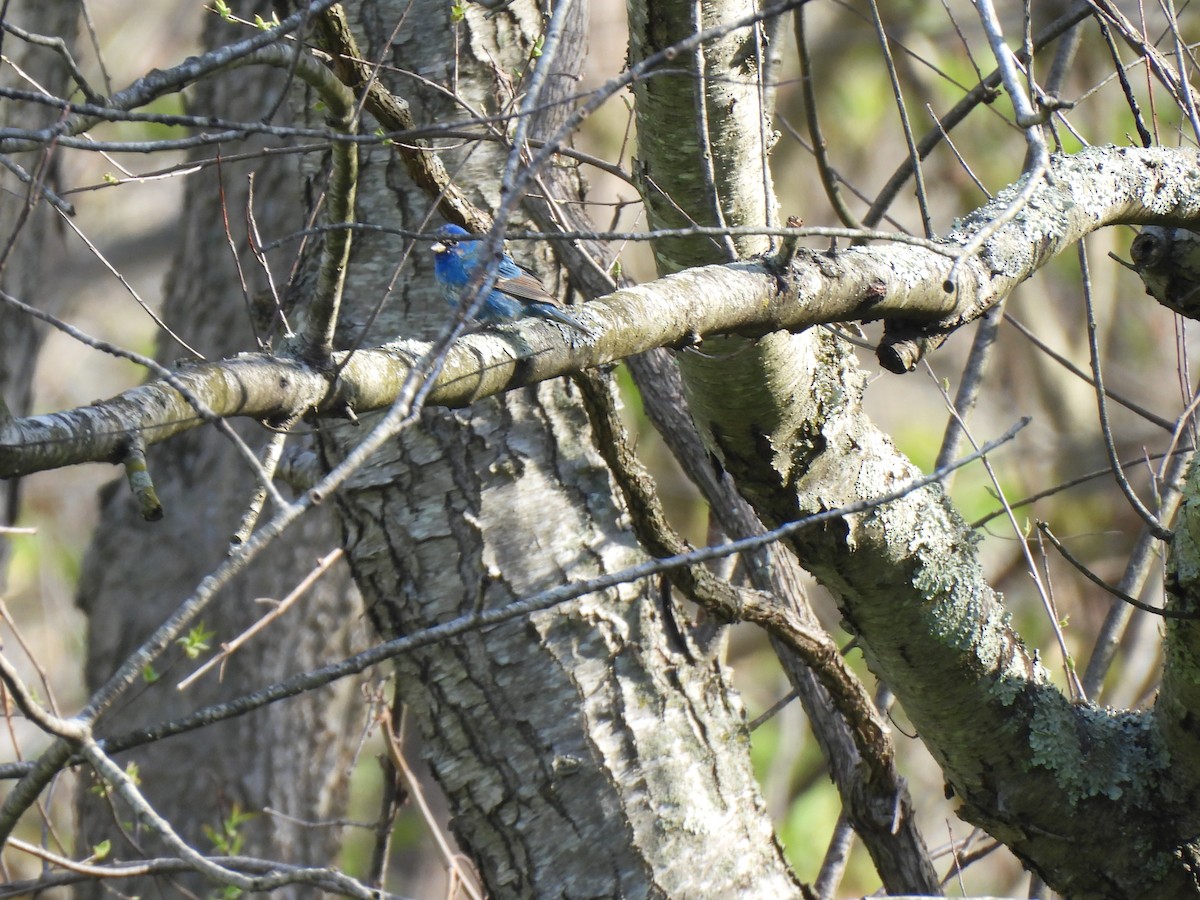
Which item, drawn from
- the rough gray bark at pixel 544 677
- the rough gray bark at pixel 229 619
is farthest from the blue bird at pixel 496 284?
the rough gray bark at pixel 229 619

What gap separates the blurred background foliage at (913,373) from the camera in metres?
7.76

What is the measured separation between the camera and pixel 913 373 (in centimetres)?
812

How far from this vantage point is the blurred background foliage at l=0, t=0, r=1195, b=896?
776 centimetres

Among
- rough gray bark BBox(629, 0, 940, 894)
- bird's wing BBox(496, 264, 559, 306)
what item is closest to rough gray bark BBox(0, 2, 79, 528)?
bird's wing BBox(496, 264, 559, 306)

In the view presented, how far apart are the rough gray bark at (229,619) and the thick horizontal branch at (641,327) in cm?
371

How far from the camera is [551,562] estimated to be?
2.85 metres

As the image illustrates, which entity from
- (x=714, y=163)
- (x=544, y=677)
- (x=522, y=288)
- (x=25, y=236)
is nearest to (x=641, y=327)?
(x=714, y=163)

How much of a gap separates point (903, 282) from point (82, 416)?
51.3 inches

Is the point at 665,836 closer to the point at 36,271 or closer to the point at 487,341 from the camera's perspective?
the point at 487,341

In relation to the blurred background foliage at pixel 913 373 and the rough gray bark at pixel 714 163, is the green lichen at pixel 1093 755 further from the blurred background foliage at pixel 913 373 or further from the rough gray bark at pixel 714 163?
the blurred background foliage at pixel 913 373

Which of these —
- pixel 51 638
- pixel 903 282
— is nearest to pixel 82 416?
pixel 903 282

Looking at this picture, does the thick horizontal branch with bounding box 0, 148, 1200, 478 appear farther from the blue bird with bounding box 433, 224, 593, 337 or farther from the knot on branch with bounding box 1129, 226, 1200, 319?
the blue bird with bounding box 433, 224, 593, 337

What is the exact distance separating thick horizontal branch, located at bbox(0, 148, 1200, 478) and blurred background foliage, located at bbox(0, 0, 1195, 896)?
4.42 metres

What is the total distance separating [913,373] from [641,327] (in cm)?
679
